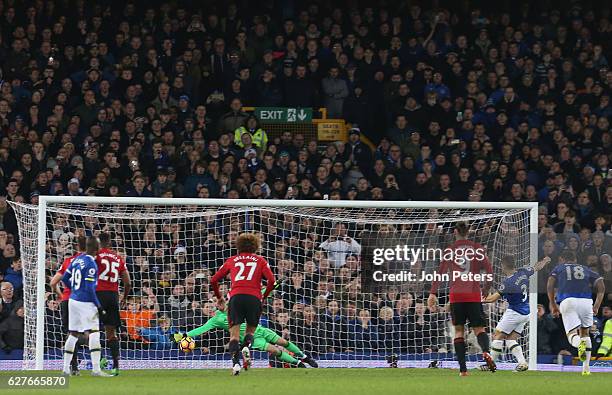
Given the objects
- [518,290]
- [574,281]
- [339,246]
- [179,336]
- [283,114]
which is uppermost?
[283,114]

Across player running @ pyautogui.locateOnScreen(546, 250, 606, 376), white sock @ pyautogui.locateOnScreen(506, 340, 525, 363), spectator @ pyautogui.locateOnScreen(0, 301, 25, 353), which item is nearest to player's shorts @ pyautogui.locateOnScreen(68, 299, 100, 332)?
spectator @ pyautogui.locateOnScreen(0, 301, 25, 353)

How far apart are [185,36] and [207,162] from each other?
11.7ft

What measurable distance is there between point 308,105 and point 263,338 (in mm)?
7218

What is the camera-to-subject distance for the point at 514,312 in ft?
58.1

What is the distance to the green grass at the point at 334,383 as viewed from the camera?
1334 centimetres

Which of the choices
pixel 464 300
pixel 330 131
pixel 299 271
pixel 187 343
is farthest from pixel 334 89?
pixel 464 300

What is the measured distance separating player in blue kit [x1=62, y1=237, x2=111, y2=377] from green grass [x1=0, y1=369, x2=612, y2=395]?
55cm

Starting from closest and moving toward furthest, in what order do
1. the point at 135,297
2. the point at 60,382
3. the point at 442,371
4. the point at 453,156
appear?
the point at 60,382 → the point at 442,371 → the point at 135,297 → the point at 453,156

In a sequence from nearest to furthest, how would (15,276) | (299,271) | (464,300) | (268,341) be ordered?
(464,300)
(268,341)
(15,276)
(299,271)

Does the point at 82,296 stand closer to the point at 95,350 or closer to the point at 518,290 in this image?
the point at 95,350

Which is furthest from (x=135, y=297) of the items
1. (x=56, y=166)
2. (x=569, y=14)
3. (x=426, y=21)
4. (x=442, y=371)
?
(x=569, y=14)

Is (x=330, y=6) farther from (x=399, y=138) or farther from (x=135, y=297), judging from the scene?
(x=135, y=297)

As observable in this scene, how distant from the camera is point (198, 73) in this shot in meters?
23.7

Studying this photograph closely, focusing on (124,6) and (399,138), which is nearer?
(399,138)
